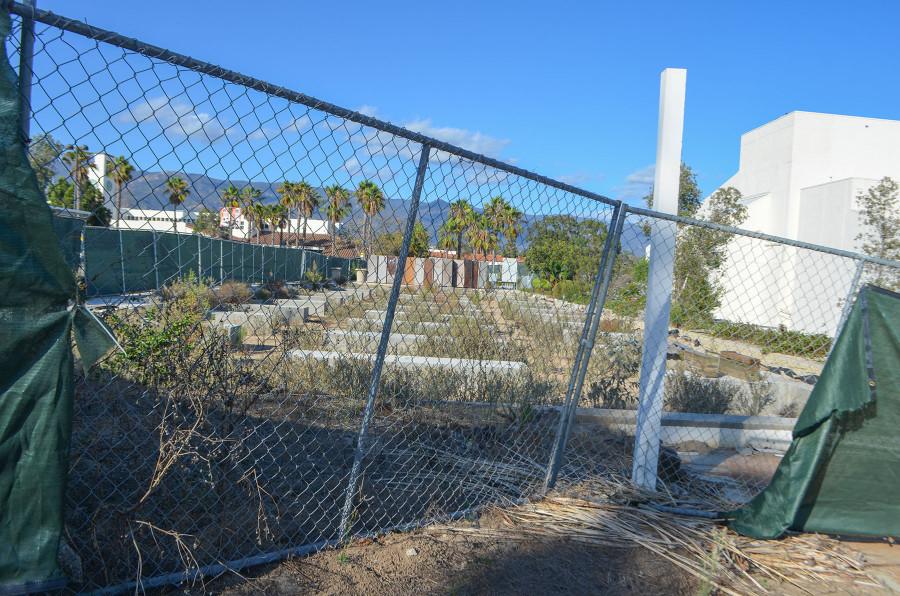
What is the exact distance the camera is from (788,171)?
79.8 feet

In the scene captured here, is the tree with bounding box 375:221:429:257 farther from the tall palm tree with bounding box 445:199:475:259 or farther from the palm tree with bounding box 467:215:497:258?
the palm tree with bounding box 467:215:497:258

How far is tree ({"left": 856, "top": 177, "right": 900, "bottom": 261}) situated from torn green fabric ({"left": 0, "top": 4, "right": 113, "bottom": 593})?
16.1m

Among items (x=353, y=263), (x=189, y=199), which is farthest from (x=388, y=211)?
(x=189, y=199)

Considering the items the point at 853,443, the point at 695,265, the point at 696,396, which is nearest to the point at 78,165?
the point at 853,443

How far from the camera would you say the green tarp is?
3.91 m

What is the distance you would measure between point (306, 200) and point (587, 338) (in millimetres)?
2243

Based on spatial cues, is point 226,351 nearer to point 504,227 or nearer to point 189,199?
point 189,199

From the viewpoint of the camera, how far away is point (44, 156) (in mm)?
2273

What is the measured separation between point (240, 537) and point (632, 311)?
647 cm

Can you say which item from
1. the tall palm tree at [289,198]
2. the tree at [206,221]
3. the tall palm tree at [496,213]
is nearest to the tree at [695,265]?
the tall palm tree at [496,213]

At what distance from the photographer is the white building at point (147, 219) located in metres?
2.30

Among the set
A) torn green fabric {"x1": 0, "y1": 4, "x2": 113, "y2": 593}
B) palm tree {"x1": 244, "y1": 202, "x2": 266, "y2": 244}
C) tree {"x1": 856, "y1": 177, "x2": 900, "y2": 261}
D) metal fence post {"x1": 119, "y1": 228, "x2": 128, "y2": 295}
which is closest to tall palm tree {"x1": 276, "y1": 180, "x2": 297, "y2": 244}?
palm tree {"x1": 244, "y1": 202, "x2": 266, "y2": 244}

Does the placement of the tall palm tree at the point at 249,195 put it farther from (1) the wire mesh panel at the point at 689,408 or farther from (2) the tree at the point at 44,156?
(1) the wire mesh panel at the point at 689,408

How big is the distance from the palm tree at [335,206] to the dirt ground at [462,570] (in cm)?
157
